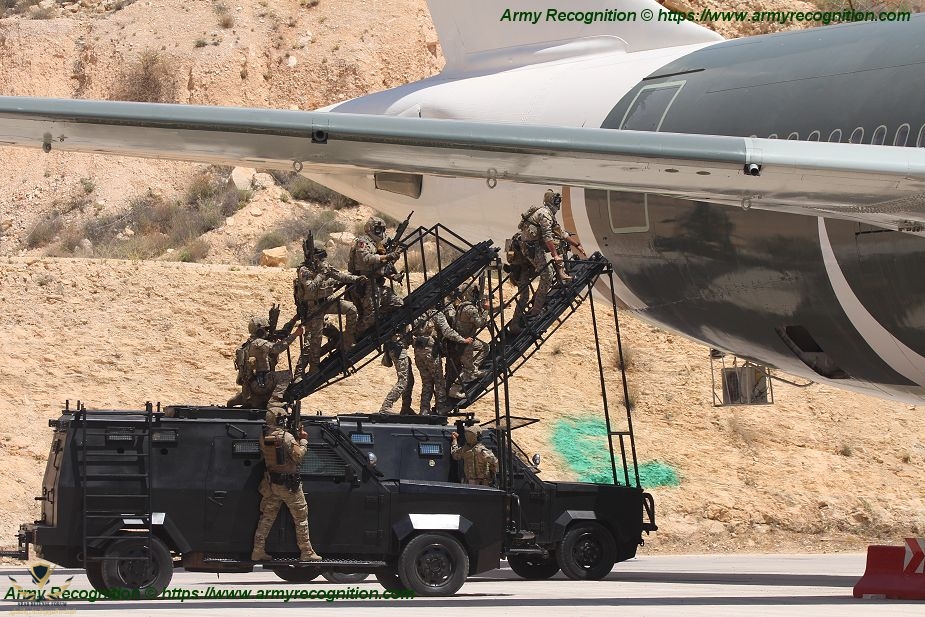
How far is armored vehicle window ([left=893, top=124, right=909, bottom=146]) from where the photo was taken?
12922 millimetres

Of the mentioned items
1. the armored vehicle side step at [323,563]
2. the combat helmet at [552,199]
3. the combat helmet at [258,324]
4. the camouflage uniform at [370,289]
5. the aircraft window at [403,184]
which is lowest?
the armored vehicle side step at [323,563]

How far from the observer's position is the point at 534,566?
1738 centimetres

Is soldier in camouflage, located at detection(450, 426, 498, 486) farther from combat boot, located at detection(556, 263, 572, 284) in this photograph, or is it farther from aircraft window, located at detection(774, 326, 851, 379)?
aircraft window, located at detection(774, 326, 851, 379)

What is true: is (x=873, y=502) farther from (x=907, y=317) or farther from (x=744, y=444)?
(x=907, y=317)

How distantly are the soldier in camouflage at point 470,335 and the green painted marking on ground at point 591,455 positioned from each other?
8865 mm

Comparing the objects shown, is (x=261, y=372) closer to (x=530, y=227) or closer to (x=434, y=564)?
(x=434, y=564)

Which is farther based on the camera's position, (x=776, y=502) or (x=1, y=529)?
(x=776, y=502)

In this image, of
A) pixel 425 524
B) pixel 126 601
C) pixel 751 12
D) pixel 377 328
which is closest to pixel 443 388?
pixel 377 328

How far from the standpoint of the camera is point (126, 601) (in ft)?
43.2

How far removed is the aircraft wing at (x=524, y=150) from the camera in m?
12.1

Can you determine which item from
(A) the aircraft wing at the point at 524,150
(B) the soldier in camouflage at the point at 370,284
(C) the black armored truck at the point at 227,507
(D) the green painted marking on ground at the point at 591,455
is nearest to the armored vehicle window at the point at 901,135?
(A) the aircraft wing at the point at 524,150

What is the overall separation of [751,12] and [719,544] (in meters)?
33.2

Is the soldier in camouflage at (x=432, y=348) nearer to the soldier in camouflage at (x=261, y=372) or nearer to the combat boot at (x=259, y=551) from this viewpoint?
the soldier in camouflage at (x=261, y=372)

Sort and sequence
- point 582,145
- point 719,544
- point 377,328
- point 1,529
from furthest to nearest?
point 719,544, point 1,529, point 377,328, point 582,145
